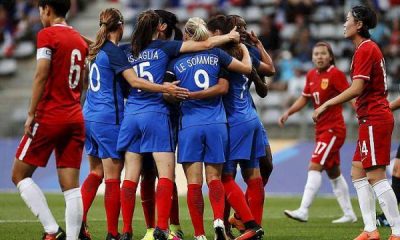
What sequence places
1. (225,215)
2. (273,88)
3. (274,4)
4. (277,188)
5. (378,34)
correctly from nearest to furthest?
(225,215)
(277,188)
(273,88)
(378,34)
(274,4)

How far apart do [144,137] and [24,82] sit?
54.2 ft

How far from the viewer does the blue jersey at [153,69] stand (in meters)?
9.91

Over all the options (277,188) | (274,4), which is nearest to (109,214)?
(277,188)

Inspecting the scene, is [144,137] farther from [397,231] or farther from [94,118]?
[397,231]

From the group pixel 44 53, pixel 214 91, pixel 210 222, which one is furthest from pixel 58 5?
pixel 210 222

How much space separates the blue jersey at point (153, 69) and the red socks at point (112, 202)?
79 cm

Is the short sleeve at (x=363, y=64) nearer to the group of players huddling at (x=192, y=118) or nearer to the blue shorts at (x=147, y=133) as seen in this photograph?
the group of players huddling at (x=192, y=118)

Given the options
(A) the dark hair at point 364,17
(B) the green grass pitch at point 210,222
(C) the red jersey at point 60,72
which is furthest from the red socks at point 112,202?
(A) the dark hair at point 364,17

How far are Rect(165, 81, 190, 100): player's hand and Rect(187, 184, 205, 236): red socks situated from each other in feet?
3.08

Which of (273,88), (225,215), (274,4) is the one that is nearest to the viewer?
(225,215)

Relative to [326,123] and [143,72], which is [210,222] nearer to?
[326,123]

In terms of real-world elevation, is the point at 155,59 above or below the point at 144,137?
above

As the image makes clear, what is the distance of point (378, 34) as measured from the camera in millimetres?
23594

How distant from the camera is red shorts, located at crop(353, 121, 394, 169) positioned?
994cm
